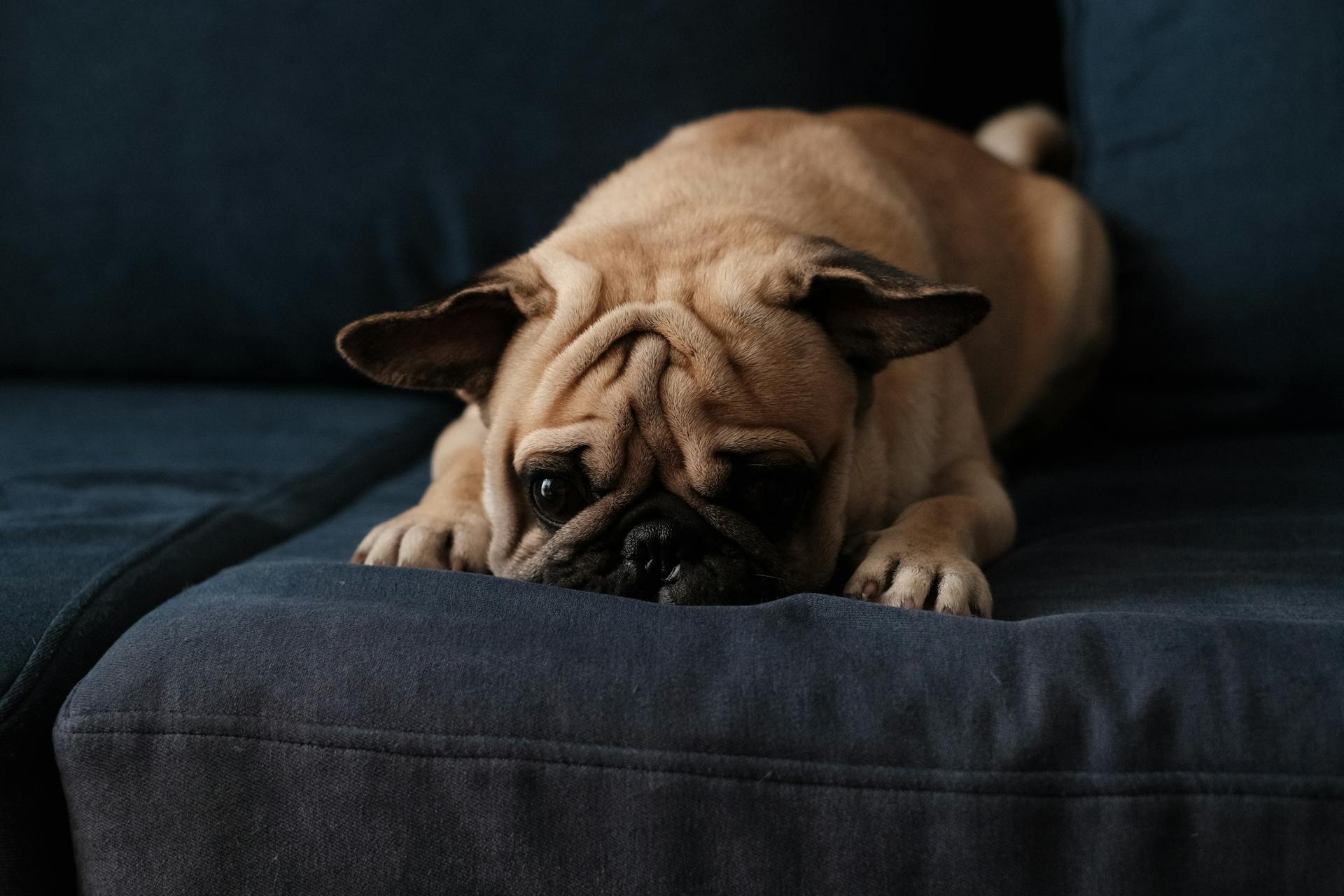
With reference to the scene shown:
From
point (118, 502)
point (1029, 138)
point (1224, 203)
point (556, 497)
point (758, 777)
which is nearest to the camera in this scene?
point (758, 777)

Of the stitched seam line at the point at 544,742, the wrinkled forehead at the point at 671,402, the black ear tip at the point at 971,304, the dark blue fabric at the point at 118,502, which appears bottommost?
the dark blue fabric at the point at 118,502

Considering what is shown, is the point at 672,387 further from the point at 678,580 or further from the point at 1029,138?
the point at 1029,138

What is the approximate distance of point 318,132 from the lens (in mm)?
2592

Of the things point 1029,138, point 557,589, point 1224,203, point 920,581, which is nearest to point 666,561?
point 557,589

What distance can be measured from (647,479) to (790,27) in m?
1.51

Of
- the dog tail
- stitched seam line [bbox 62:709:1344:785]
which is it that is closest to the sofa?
stitched seam line [bbox 62:709:1344:785]

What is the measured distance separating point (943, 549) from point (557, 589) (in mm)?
543

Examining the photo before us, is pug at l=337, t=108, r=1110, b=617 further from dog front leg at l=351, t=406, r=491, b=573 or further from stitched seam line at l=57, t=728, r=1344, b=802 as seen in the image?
stitched seam line at l=57, t=728, r=1344, b=802

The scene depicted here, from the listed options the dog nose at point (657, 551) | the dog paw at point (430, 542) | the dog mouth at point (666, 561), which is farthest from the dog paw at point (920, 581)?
the dog paw at point (430, 542)

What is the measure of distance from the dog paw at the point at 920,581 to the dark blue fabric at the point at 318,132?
139 centimetres

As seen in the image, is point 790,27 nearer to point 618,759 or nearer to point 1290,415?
point 1290,415

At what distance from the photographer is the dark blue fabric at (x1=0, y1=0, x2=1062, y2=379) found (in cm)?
256

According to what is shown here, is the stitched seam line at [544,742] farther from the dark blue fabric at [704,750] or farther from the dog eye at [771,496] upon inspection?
the dog eye at [771,496]

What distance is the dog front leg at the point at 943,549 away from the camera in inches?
54.9
